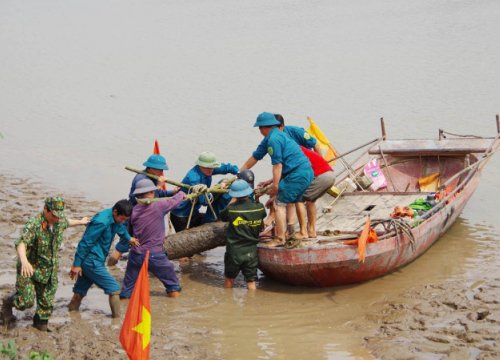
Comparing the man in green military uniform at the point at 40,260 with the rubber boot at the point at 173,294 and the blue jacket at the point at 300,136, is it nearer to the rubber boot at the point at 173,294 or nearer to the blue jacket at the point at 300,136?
the rubber boot at the point at 173,294

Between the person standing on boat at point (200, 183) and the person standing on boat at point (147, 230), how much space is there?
137 centimetres

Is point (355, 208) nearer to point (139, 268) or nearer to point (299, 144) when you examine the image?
point (299, 144)

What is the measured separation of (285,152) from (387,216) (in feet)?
7.82

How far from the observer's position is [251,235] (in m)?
9.39

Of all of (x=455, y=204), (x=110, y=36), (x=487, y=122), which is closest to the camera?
(x=455, y=204)

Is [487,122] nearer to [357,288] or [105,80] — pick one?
[357,288]

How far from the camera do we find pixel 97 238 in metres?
8.00

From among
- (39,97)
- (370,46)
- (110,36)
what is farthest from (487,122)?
(110,36)

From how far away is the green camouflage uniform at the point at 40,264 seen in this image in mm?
7367

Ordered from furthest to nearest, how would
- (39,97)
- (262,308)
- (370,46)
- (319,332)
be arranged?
(370,46) → (39,97) → (262,308) → (319,332)

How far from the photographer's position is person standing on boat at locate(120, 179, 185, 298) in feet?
28.7

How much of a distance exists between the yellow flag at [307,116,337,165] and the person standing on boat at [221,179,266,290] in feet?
9.31

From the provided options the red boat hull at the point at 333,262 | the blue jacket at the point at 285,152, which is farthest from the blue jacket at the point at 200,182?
the red boat hull at the point at 333,262

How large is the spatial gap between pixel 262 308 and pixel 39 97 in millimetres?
15600
